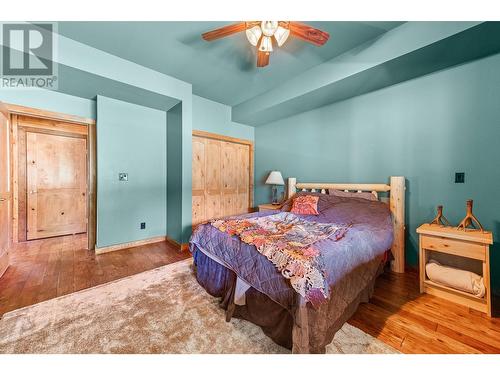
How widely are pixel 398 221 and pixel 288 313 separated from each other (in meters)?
1.93

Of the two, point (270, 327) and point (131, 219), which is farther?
point (131, 219)

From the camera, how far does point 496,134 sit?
6.15 feet

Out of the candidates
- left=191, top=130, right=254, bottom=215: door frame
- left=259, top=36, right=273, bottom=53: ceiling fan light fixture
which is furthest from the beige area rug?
left=191, top=130, right=254, bottom=215: door frame

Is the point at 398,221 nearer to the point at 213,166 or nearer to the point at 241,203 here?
the point at 241,203

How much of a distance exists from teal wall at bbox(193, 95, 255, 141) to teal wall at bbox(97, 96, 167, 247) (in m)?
0.61

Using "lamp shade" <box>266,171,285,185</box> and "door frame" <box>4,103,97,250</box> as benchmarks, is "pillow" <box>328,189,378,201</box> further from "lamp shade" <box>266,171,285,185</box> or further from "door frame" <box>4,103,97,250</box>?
"door frame" <box>4,103,97,250</box>

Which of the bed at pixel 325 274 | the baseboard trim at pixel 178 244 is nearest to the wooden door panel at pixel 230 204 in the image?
the baseboard trim at pixel 178 244

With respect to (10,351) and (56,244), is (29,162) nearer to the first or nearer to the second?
(56,244)

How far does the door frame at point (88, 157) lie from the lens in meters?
2.59

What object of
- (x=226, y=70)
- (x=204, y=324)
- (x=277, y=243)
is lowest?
(x=204, y=324)

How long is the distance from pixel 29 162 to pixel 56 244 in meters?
1.60

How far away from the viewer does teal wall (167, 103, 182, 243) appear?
3191 mm

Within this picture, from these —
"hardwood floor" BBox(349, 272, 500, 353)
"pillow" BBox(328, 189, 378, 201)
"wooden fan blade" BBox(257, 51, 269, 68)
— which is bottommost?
"hardwood floor" BBox(349, 272, 500, 353)
